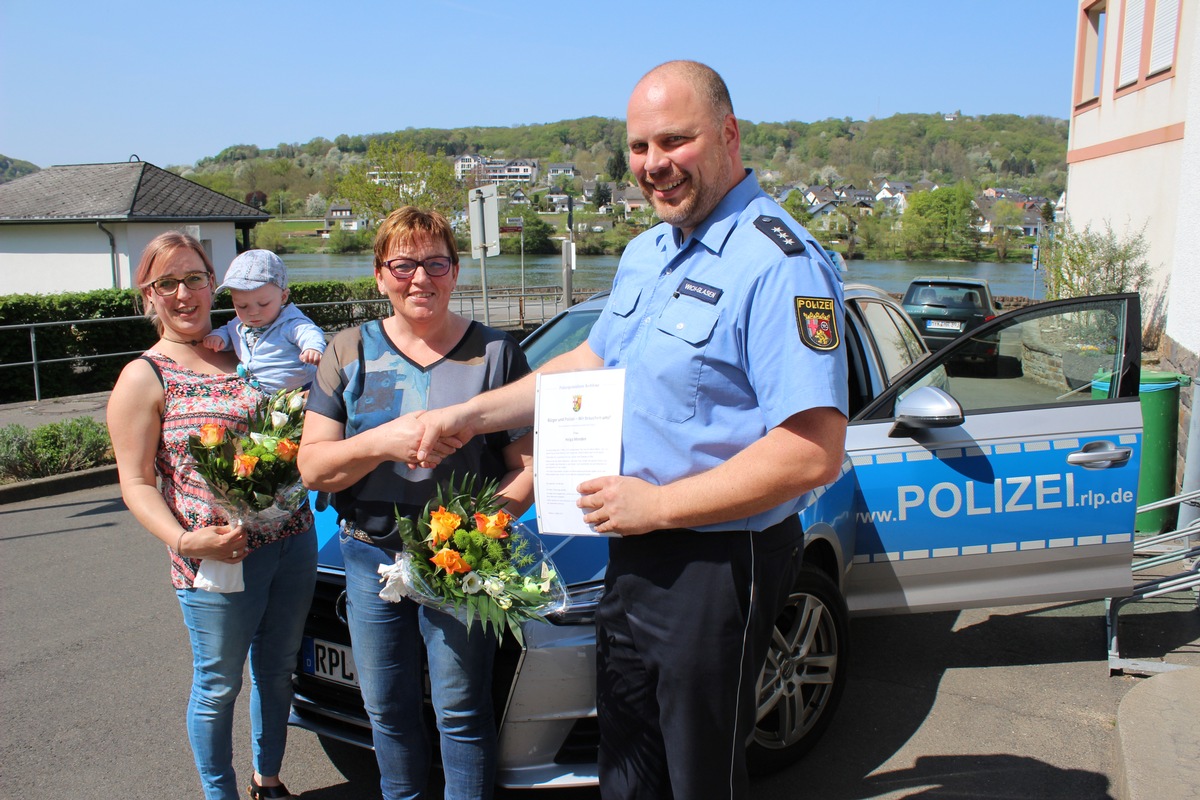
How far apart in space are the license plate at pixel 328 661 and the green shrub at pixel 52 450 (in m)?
6.12

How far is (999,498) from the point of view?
3.92 m

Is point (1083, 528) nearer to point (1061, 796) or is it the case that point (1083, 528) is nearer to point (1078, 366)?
point (1078, 366)

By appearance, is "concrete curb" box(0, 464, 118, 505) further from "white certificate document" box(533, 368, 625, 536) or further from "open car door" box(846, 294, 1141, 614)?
"white certificate document" box(533, 368, 625, 536)

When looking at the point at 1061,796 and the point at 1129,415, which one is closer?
the point at 1061,796

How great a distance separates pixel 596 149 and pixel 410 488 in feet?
385

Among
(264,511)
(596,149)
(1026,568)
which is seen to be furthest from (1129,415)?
(596,149)

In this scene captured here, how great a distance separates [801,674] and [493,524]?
5.49ft

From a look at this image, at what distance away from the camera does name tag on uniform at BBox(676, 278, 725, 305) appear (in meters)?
2.03

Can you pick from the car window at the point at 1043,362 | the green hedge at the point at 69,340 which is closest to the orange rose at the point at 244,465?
the car window at the point at 1043,362

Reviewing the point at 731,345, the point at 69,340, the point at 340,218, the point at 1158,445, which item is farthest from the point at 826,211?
the point at 731,345

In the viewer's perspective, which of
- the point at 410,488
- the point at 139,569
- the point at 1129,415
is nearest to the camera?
the point at 410,488

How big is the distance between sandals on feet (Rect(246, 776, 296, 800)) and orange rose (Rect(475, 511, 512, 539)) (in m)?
1.53

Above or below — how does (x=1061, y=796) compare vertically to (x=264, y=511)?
below

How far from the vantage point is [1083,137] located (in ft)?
59.6
